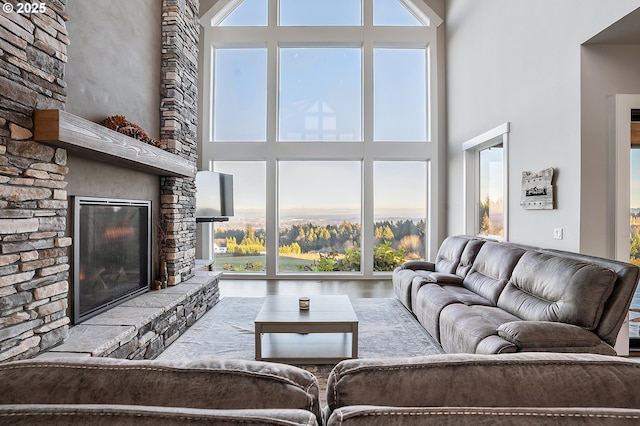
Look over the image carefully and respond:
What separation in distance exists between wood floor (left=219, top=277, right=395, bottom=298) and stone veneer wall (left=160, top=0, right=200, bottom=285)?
4.25 ft

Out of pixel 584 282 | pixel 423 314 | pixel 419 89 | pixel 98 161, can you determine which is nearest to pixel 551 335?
pixel 584 282

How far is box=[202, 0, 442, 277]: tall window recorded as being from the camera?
21.6 ft

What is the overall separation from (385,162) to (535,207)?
3.24m

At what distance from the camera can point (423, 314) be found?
3.69 metres

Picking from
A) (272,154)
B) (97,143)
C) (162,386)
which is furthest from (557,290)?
(272,154)

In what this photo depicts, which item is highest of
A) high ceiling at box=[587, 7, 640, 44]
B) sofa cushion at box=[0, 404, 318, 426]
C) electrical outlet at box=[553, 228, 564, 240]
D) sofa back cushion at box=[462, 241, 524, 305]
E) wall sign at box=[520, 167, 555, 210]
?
high ceiling at box=[587, 7, 640, 44]

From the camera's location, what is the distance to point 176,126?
421 cm

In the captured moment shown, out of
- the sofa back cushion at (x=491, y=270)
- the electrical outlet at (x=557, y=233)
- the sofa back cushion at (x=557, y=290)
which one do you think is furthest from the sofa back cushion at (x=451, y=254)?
the sofa back cushion at (x=557, y=290)

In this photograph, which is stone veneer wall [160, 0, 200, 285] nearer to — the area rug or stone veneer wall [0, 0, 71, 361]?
the area rug

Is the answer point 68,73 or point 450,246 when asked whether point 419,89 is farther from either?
point 68,73

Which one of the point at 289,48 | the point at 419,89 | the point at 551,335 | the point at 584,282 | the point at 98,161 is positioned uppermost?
the point at 289,48

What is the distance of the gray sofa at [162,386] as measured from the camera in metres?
0.82

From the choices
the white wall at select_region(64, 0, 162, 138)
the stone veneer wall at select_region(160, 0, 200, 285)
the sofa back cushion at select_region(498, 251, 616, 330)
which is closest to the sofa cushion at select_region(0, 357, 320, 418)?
the sofa back cushion at select_region(498, 251, 616, 330)
